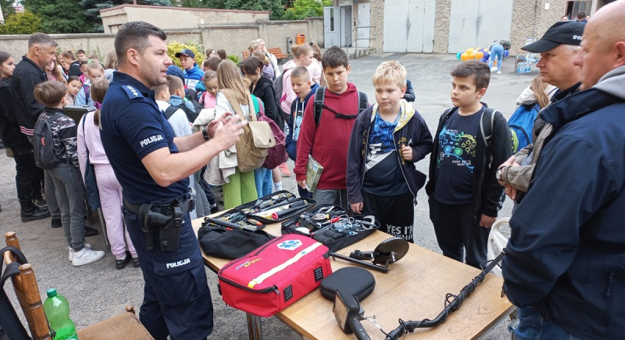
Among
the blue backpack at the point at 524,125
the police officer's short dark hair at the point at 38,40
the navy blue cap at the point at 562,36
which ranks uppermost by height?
the police officer's short dark hair at the point at 38,40

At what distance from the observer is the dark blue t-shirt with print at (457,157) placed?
9.21 feet

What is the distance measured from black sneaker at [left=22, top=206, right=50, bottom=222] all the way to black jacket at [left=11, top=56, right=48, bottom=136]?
1.16m

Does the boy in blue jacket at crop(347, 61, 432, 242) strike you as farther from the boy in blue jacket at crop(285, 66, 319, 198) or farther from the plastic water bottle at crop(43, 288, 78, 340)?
the plastic water bottle at crop(43, 288, 78, 340)

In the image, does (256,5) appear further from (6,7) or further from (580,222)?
(580,222)

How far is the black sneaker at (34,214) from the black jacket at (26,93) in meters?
1.16

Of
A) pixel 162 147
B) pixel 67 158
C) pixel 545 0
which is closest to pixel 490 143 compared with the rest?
pixel 162 147

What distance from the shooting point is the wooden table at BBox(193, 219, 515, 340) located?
180 cm

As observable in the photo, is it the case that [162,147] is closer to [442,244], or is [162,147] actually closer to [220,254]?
[220,254]

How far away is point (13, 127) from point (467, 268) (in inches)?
236

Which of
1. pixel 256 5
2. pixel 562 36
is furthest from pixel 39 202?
pixel 256 5

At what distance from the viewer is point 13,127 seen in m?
5.41

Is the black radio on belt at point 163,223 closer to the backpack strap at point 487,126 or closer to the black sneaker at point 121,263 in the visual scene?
the backpack strap at point 487,126

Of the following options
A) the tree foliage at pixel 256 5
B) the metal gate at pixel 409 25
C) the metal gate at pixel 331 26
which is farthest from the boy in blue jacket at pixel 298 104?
the tree foliage at pixel 256 5

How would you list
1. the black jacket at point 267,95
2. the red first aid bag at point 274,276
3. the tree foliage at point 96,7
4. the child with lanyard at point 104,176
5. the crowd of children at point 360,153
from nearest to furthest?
the red first aid bag at point 274,276 < the crowd of children at point 360,153 < the child with lanyard at point 104,176 < the black jacket at point 267,95 < the tree foliage at point 96,7
